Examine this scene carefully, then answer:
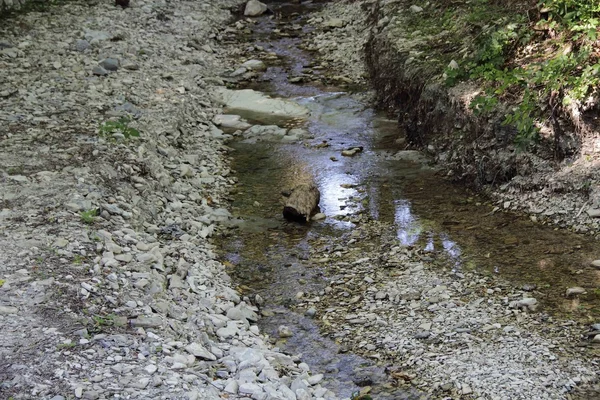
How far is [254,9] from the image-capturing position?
46.4 ft

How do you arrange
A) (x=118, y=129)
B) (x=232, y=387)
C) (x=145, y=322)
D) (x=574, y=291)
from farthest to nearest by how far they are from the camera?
(x=118, y=129) → (x=574, y=291) → (x=145, y=322) → (x=232, y=387)

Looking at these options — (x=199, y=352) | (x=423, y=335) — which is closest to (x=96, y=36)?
(x=199, y=352)

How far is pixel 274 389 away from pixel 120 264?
1797mm

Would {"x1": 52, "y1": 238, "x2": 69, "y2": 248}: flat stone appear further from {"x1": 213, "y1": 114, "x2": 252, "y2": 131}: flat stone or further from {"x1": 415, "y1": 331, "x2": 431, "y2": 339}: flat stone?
{"x1": 213, "y1": 114, "x2": 252, "y2": 131}: flat stone

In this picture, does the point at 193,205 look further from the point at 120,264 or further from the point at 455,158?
the point at 455,158

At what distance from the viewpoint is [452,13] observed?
33.1 feet

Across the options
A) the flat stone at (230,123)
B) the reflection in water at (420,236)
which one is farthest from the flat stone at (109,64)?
the reflection in water at (420,236)

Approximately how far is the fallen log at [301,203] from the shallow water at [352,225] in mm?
94

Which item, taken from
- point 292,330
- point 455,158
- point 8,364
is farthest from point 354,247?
point 8,364

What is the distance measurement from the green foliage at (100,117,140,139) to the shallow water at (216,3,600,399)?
1.33 metres

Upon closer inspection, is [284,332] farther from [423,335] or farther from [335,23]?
[335,23]

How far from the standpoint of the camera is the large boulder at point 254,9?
46.4 feet

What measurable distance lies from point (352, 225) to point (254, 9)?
828cm

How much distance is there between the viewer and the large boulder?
14148 mm
